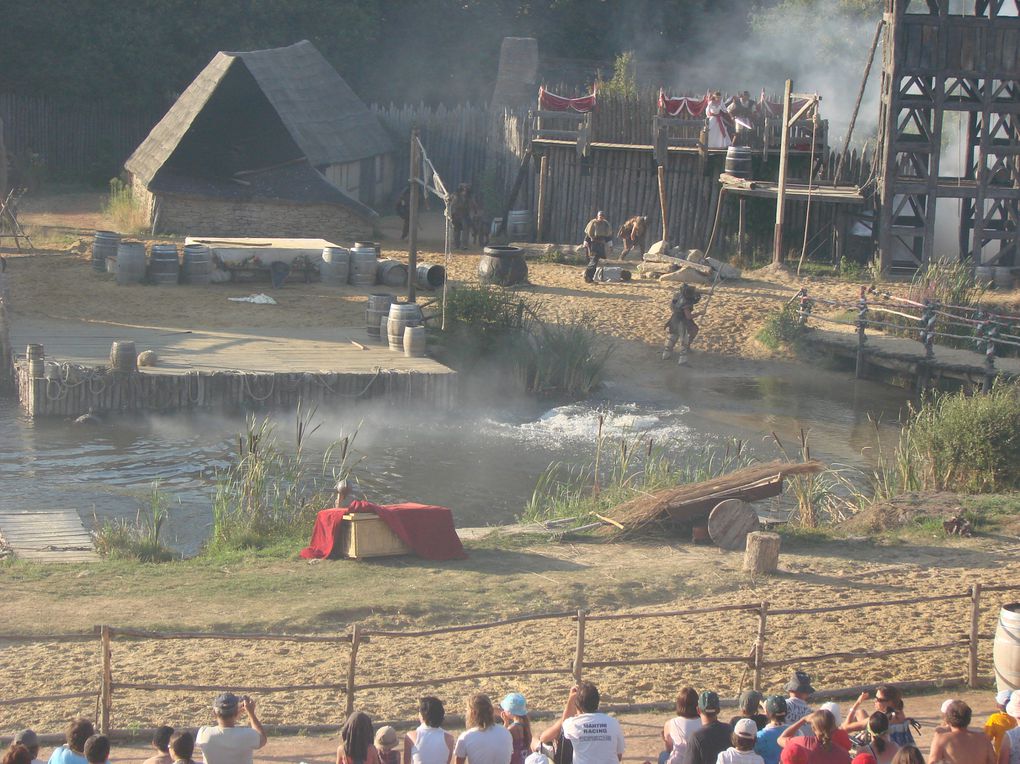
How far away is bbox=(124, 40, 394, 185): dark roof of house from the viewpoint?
3030 cm

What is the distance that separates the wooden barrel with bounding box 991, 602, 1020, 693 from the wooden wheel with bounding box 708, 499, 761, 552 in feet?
A: 13.1

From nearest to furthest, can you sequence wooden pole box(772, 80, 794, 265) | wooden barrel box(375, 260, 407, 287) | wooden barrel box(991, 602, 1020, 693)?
wooden barrel box(991, 602, 1020, 693) < wooden barrel box(375, 260, 407, 287) < wooden pole box(772, 80, 794, 265)

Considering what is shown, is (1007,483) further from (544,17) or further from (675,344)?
(544,17)

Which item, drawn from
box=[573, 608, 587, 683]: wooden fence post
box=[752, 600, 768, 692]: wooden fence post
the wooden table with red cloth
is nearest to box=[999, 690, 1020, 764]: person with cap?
box=[752, 600, 768, 692]: wooden fence post

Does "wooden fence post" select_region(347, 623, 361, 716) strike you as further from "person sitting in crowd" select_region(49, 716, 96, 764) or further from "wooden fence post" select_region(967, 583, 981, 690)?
"wooden fence post" select_region(967, 583, 981, 690)

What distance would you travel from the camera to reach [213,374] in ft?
62.9

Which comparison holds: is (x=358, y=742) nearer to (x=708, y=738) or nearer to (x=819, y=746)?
(x=708, y=738)

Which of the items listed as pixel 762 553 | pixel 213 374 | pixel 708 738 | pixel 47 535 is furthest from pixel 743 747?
pixel 213 374

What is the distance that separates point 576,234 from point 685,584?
18.4 meters

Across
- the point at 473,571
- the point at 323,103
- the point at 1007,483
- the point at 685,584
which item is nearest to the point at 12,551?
the point at 473,571

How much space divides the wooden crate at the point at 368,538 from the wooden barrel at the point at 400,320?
28.2 feet

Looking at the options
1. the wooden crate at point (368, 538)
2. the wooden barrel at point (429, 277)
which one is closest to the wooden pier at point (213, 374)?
the wooden barrel at point (429, 277)

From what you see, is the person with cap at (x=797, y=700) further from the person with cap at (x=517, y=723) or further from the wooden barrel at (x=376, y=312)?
the wooden barrel at (x=376, y=312)

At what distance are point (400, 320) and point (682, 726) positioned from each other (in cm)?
1403
